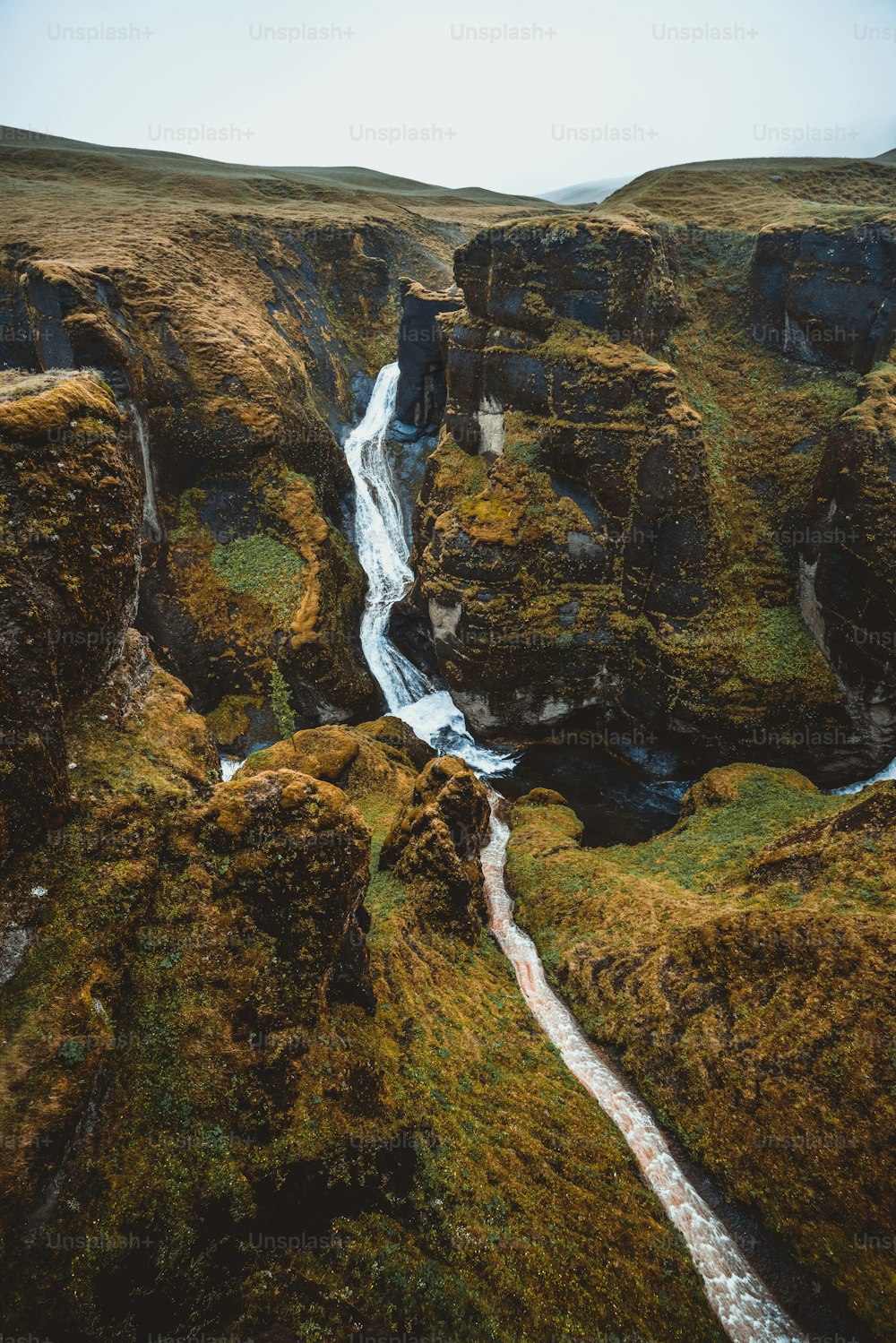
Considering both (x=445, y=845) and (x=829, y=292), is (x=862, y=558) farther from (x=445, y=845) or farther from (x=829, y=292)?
(x=445, y=845)

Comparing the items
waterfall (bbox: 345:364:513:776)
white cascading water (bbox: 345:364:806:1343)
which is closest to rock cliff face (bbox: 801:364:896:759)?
waterfall (bbox: 345:364:513:776)

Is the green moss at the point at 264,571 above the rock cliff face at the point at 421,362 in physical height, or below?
below

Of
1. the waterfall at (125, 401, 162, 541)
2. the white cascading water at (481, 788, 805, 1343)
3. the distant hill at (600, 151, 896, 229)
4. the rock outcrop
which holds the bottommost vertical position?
the white cascading water at (481, 788, 805, 1343)

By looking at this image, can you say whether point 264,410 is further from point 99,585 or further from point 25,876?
point 25,876

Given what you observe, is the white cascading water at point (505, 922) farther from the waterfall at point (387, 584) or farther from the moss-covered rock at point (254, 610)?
the moss-covered rock at point (254, 610)

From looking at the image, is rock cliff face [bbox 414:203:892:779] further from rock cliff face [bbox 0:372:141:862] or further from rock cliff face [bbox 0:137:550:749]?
rock cliff face [bbox 0:372:141:862]

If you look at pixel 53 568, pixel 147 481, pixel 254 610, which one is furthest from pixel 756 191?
pixel 53 568

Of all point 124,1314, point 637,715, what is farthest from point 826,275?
point 124,1314

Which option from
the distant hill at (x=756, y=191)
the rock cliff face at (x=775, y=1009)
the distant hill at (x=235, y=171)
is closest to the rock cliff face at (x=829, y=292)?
the distant hill at (x=756, y=191)
